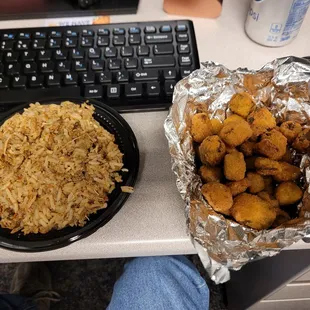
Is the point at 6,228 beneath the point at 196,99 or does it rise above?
beneath

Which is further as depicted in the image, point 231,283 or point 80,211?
point 231,283

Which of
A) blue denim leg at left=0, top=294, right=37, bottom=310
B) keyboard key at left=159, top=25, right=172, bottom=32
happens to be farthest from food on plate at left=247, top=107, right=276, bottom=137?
blue denim leg at left=0, top=294, right=37, bottom=310

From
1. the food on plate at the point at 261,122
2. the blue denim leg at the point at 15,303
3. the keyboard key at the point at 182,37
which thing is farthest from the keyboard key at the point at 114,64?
the blue denim leg at the point at 15,303

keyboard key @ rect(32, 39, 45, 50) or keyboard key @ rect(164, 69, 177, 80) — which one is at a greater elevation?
keyboard key @ rect(164, 69, 177, 80)

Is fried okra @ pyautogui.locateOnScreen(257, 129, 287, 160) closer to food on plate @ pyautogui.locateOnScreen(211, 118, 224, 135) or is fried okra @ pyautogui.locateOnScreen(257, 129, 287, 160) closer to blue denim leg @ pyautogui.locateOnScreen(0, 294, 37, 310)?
food on plate @ pyautogui.locateOnScreen(211, 118, 224, 135)

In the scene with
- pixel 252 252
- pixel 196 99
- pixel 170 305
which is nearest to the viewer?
pixel 252 252

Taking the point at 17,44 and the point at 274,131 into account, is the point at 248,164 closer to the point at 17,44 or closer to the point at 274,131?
the point at 274,131

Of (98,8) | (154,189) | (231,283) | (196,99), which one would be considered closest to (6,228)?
(154,189)
